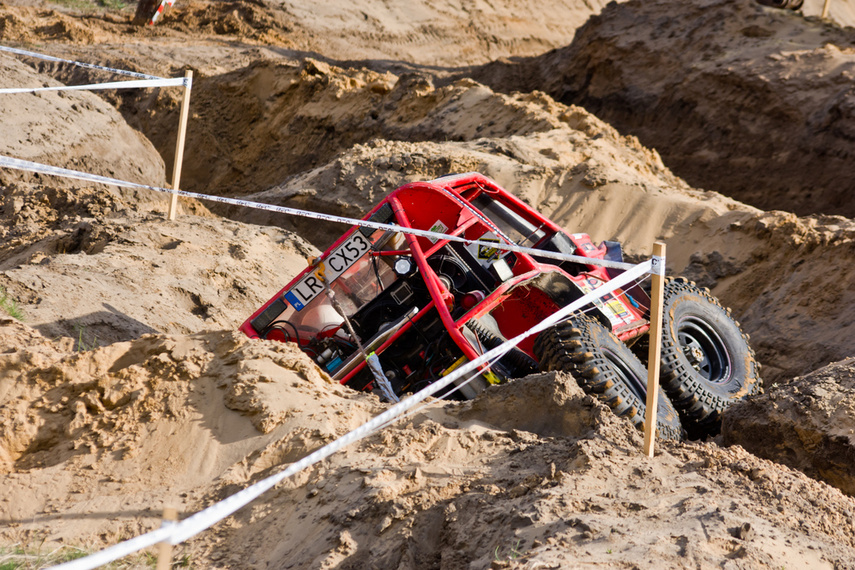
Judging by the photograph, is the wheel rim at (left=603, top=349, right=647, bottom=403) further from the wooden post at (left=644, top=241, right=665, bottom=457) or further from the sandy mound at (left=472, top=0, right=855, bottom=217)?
the sandy mound at (left=472, top=0, right=855, bottom=217)

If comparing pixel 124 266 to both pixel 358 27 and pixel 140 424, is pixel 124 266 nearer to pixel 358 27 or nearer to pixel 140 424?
pixel 140 424

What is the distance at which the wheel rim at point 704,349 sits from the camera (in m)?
5.98

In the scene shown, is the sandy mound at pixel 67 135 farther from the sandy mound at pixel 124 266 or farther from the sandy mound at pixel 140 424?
the sandy mound at pixel 140 424

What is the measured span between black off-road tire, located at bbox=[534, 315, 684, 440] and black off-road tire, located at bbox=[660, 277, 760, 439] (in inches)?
10.0

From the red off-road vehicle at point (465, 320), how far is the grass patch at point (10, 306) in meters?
1.66

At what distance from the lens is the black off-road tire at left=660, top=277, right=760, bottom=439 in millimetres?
5355

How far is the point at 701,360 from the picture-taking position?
6.05m

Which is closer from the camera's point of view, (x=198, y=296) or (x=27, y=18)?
(x=198, y=296)

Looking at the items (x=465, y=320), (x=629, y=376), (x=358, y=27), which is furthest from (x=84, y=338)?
(x=358, y=27)

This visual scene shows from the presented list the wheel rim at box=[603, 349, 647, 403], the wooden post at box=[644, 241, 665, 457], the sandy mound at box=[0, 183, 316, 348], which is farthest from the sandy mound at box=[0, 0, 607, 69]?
the wooden post at box=[644, 241, 665, 457]

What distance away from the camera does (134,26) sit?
19.1m

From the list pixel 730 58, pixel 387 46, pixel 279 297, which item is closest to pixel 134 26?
pixel 387 46

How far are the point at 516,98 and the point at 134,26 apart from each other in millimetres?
11538

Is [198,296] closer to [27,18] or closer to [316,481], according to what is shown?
[316,481]
